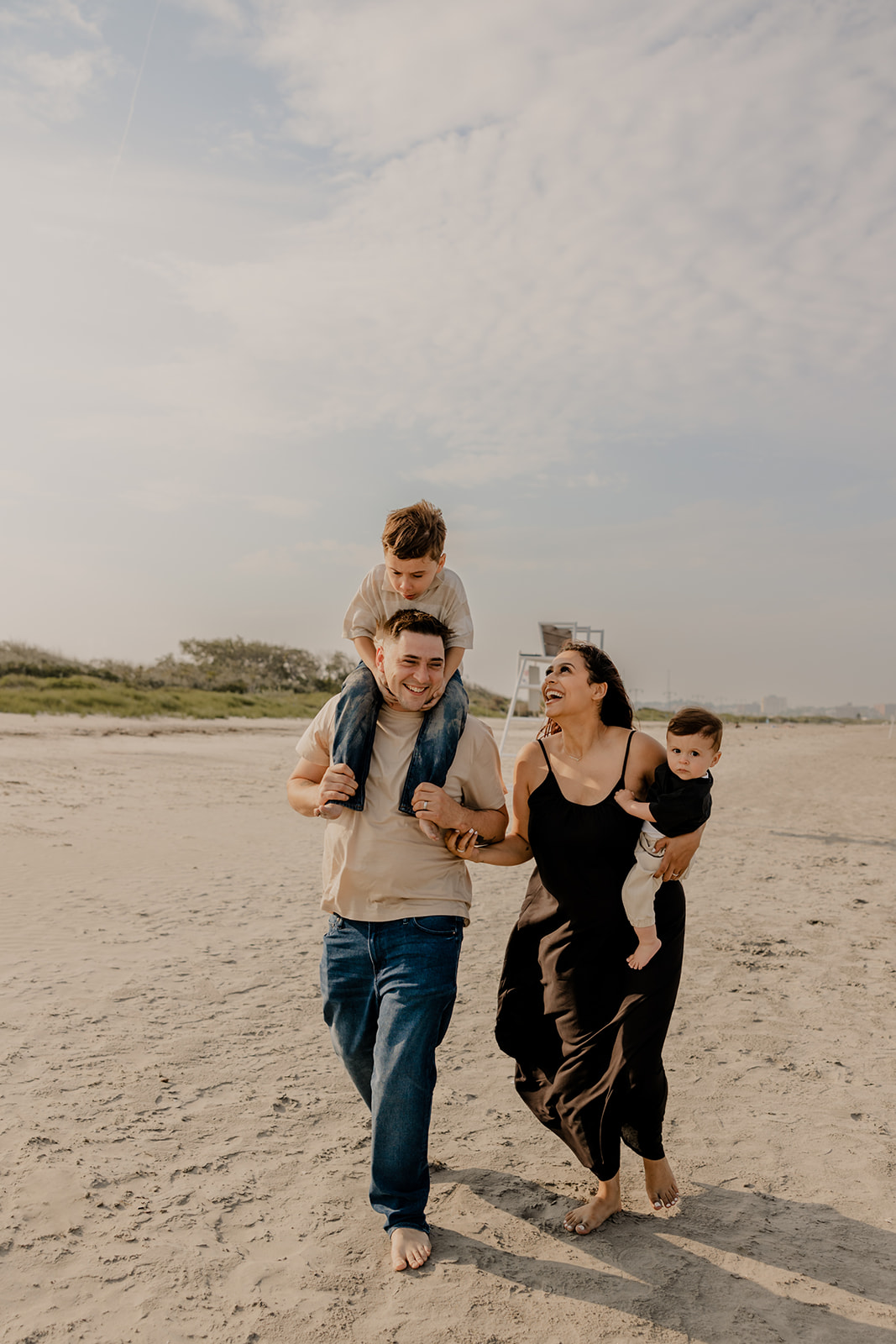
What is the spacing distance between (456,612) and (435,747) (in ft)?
2.70

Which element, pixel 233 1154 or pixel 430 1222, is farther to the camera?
pixel 233 1154

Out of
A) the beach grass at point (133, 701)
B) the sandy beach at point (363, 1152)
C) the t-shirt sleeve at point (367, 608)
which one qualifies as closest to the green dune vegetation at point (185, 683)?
the beach grass at point (133, 701)

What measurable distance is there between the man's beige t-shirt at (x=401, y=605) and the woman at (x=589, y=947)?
0.55 m

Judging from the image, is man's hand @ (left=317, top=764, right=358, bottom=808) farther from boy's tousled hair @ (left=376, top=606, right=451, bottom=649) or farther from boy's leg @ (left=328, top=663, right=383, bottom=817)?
boy's tousled hair @ (left=376, top=606, right=451, bottom=649)

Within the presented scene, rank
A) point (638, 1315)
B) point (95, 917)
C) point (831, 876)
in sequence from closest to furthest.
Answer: point (638, 1315) → point (95, 917) → point (831, 876)

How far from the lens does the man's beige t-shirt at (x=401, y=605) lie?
365 cm

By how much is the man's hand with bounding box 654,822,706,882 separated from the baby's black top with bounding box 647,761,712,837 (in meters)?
0.04

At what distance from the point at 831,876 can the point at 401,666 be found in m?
7.99

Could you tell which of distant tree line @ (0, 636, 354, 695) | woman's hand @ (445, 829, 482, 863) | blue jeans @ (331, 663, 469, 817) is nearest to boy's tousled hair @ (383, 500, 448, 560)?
blue jeans @ (331, 663, 469, 817)

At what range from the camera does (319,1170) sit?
3.53 m

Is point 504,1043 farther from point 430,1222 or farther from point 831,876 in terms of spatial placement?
point 831,876

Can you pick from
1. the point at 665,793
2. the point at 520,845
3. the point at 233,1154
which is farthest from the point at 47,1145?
the point at 665,793

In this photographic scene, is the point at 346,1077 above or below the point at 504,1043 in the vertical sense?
below

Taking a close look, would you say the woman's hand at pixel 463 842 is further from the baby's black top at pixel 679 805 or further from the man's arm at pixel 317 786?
the baby's black top at pixel 679 805
